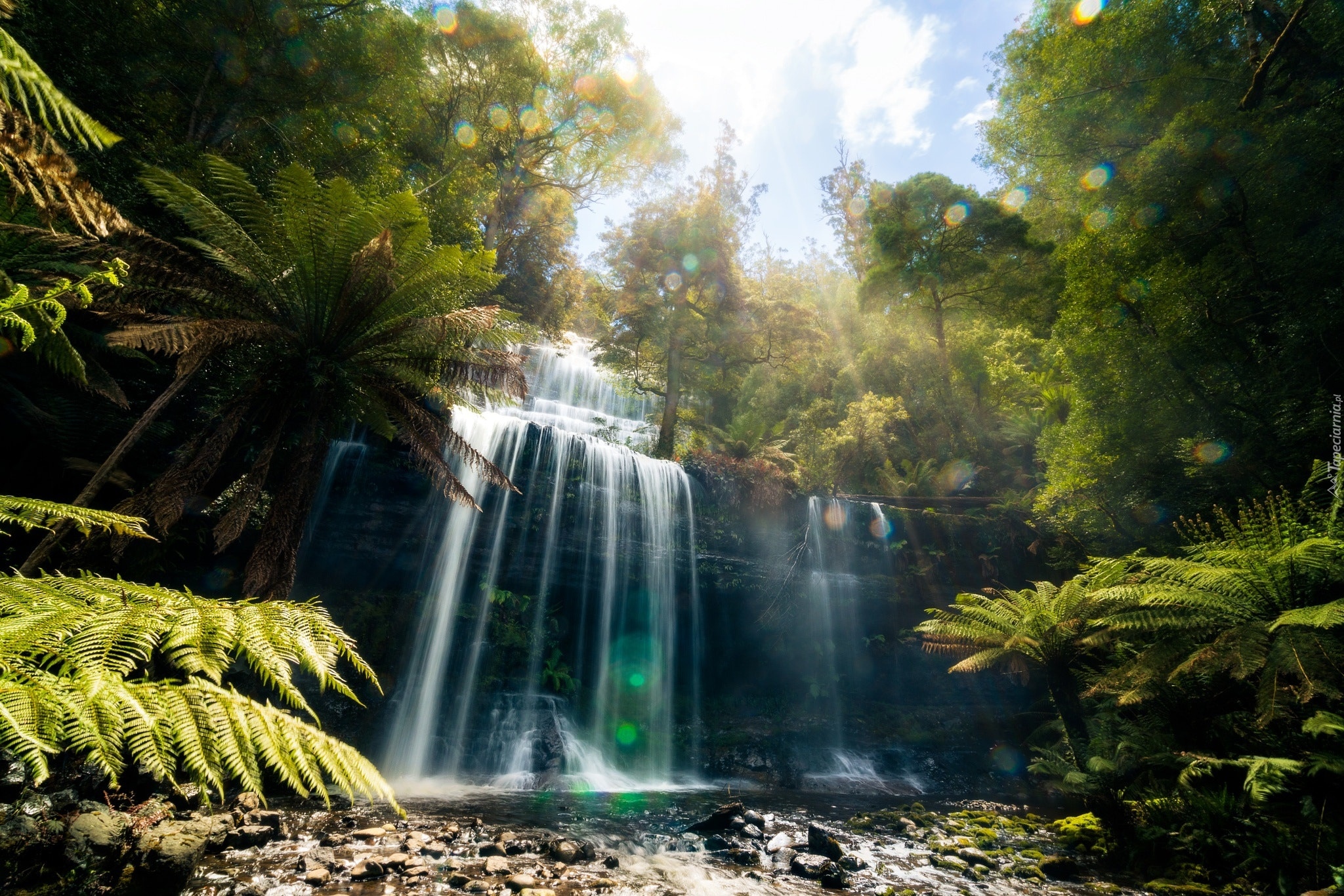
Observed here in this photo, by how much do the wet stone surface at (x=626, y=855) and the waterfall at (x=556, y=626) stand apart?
111 inches

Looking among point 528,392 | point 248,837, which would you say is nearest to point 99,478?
point 248,837

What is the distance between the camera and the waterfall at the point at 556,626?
10.0 m

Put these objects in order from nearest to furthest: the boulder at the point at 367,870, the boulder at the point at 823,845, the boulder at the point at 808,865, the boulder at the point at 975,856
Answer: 1. the boulder at the point at 367,870
2. the boulder at the point at 808,865
3. the boulder at the point at 975,856
4. the boulder at the point at 823,845

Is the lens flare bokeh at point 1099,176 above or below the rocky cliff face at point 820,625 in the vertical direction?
above

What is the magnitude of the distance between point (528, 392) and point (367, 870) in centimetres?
771

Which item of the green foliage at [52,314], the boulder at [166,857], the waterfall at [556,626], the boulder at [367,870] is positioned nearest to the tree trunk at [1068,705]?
the waterfall at [556,626]

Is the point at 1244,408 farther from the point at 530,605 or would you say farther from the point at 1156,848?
the point at 530,605

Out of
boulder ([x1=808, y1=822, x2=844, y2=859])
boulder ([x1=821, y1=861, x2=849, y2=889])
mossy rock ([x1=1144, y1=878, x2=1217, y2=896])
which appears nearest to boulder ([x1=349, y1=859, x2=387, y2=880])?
boulder ([x1=821, y1=861, x2=849, y2=889])

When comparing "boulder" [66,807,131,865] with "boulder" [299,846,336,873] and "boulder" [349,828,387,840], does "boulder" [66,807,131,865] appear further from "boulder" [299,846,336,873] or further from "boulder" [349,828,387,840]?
"boulder" [349,828,387,840]

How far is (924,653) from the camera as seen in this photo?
13.7 m

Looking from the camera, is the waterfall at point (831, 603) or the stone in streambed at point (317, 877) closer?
the stone in streambed at point (317, 877)

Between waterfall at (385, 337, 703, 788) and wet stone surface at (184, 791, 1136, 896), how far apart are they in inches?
111

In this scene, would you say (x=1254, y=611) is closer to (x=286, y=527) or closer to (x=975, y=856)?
(x=975, y=856)

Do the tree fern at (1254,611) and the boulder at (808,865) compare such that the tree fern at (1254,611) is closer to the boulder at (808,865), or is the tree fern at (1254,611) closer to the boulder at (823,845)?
the boulder at (823,845)
